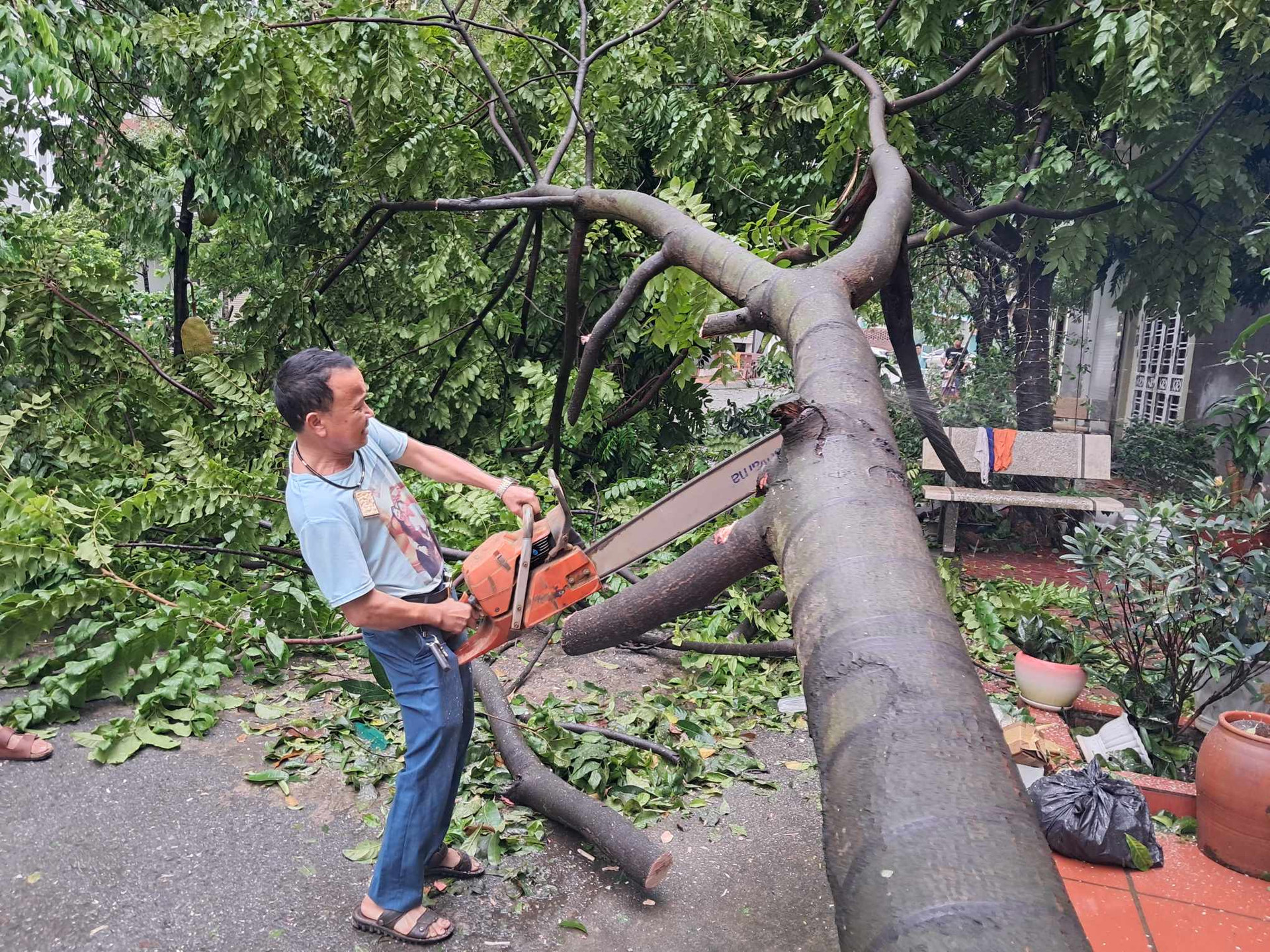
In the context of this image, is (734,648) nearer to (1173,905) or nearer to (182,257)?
(1173,905)

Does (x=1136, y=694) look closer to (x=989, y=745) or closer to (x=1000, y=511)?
(x=989, y=745)

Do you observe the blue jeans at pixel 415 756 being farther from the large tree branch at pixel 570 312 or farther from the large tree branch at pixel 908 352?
the large tree branch at pixel 908 352

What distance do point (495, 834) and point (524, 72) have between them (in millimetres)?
4671

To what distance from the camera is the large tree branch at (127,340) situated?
5.19m

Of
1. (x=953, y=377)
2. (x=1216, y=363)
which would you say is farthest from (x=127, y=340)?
(x=953, y=377)

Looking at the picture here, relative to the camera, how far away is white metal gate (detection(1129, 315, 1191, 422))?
10594mm

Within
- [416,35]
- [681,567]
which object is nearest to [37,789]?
[681,567]

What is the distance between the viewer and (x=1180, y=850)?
9.69ft

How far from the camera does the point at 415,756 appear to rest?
2385 mm

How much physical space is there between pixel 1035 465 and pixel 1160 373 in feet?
17.3

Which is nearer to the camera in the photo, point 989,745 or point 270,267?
point 989,745

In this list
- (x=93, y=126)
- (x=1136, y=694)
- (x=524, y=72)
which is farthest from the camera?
(x=93, y=126)

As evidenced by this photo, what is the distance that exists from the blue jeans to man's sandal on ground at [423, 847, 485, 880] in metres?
0.25

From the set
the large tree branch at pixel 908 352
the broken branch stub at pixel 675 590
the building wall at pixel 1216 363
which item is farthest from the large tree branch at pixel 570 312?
the building wall at pixel 1216 363
